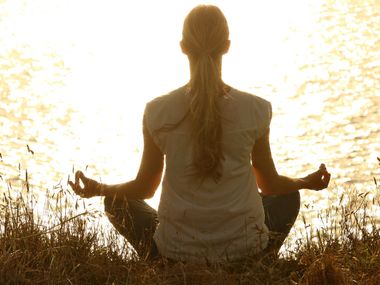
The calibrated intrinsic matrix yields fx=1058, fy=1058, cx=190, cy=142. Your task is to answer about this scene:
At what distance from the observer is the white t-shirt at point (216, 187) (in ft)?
15.7

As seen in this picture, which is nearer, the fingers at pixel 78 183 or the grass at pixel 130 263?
the grass at pixel 130 263

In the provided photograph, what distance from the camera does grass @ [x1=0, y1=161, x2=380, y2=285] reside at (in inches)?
184

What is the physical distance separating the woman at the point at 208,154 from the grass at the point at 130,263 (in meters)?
0.12

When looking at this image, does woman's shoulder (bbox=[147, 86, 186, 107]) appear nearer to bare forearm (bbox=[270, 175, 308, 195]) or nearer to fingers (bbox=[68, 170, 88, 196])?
fingers (bbox=[68, 170, 88, 196])

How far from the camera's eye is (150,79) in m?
20.6

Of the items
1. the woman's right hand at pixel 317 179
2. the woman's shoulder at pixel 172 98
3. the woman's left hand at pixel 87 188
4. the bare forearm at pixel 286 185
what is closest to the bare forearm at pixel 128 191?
the woman's left hand at pixel 87 188

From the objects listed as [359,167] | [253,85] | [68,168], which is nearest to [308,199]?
[359,167]

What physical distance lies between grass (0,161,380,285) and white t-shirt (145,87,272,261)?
109 millimetres

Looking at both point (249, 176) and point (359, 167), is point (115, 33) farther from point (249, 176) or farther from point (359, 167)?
point (249, 176)

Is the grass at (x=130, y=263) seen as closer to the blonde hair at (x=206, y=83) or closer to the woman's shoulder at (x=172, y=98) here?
the blonde hair at (x=206, y=83)

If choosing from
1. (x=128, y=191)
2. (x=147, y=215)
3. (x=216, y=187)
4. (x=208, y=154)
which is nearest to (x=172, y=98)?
(x=208, y=154)

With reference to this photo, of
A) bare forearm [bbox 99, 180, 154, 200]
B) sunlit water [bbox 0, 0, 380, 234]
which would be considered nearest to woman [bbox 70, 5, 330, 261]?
bare forearm [bbox 99, 180, 154, 200]

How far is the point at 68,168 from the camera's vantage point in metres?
13.6

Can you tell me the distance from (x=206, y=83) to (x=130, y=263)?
96 centimetres
